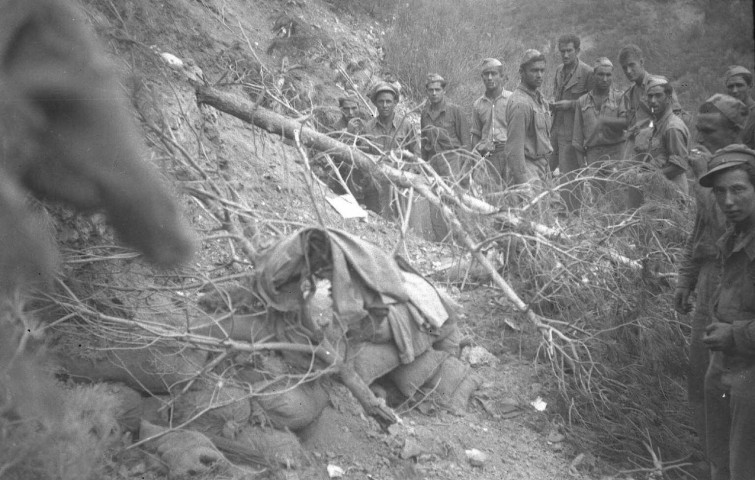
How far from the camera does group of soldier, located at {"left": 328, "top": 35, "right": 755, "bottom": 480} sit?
12.3 ft

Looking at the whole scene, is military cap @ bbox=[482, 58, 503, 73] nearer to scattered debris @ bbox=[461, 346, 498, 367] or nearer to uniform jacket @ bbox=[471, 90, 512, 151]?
uniform jacket @ bbox=[471, 90, 512, 151]

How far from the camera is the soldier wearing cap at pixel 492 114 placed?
27.1ft

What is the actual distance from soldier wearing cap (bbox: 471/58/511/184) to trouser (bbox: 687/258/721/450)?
389cm

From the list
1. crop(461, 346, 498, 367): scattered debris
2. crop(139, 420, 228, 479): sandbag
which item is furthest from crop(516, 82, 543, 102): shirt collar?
crop(139, 420, 228, 479): sandbag

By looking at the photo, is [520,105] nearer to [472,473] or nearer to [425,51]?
[472,473]

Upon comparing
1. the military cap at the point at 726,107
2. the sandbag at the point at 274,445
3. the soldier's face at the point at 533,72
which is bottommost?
the sandbag at the point at 274,445

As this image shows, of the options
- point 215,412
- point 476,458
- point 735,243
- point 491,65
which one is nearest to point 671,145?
point 491,65

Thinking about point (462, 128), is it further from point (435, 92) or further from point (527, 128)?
point (527, 128)

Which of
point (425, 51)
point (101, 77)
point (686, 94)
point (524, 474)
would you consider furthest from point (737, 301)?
point (686, 94)

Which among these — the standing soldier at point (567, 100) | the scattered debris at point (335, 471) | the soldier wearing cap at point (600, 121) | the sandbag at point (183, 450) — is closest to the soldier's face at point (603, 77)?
the soldier wearing cap at point (600, 121)

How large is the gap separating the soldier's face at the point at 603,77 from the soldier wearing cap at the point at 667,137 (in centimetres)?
141

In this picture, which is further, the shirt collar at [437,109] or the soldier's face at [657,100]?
the shirt collar at [437,109]

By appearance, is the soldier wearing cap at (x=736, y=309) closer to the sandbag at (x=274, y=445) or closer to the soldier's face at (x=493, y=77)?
the sandbag at (x=274, y=445)

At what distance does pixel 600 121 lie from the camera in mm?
8180
